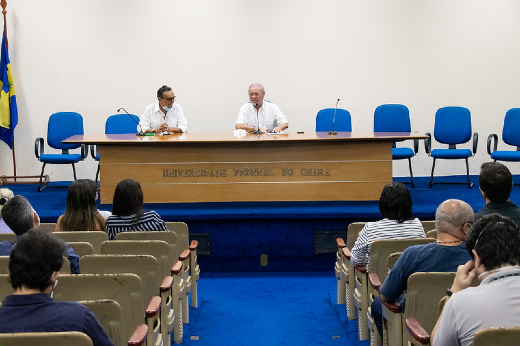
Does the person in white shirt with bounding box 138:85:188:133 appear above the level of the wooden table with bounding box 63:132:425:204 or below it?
above

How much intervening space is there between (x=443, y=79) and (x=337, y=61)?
149 centimetres

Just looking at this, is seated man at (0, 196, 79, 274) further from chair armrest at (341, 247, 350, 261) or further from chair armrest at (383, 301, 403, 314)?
chair armrest at (341, 247, 350, 261)

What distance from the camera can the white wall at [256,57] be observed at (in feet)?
27.2

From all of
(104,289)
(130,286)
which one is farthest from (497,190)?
(104,289)

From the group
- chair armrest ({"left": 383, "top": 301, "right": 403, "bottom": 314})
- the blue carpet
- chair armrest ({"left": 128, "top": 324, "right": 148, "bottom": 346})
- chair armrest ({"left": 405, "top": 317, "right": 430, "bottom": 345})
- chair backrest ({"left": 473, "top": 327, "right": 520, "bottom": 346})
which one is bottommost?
the blue carpet

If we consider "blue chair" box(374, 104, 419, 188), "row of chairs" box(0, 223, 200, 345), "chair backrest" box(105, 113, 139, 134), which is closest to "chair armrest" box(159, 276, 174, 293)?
"row of chairs" box(0, 223, 200, 345)

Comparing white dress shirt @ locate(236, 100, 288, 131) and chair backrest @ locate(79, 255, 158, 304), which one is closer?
chair backrest @ locate(79, 255, 158, 304)

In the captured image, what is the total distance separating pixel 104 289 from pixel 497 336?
5.20ft

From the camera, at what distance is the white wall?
8.28 metres

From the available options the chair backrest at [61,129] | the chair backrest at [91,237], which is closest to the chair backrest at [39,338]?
the chair backrest at [91,237]

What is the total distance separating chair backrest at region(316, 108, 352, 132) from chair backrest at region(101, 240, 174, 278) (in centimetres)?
428

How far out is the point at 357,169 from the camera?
19.9 ft

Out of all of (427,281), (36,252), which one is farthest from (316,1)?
(36,252)

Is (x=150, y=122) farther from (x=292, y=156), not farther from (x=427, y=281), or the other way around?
(x=427, y=281)
